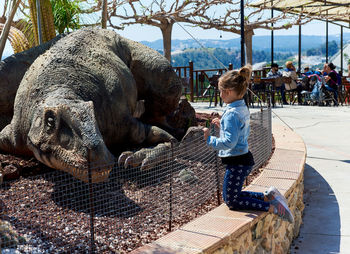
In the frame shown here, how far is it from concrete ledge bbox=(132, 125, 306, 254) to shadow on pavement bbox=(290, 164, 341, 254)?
119mm

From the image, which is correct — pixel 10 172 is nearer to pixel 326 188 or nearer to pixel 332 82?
pixel 326 188

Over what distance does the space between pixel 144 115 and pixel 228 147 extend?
3652mm

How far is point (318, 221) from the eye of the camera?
17.1ft

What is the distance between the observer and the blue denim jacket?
3.86 meters

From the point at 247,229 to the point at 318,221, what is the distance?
181 cm

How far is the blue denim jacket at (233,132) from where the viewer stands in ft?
12.7

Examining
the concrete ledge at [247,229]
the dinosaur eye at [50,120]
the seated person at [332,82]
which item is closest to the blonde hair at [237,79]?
the concrete ledge at [247,229]

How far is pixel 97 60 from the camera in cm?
598

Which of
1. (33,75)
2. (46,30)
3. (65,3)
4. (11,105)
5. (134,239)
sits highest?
(65,3)

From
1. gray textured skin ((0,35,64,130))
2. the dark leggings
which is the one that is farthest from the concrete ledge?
gray textured skin ((0,35,64,130))

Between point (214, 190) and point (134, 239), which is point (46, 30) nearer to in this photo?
point (214, 190)

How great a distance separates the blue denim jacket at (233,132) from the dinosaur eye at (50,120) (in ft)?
4.49

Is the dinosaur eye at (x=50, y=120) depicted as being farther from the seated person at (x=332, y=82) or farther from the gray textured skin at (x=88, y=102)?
the seated person at (x=332, y=82)

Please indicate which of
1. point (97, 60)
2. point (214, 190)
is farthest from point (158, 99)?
point (214, 190)
